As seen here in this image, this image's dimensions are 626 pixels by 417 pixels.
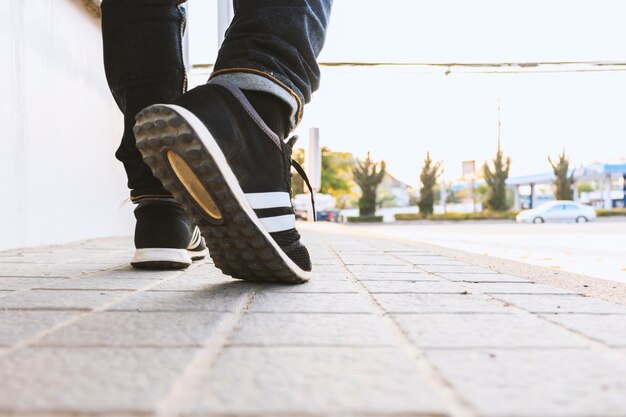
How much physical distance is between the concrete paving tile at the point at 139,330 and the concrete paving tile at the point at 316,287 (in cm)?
30

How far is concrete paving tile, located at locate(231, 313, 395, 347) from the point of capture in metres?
0.75

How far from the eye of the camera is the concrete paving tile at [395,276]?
1509 mm

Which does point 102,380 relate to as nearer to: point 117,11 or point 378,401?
point 378,401

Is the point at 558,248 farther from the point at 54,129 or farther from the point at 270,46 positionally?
the point at 270,46

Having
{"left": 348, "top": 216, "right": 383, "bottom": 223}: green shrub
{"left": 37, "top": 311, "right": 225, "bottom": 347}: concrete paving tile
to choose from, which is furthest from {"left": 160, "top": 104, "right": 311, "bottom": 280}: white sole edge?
{"left": 348, "top": 216, "right": 383, "bottom": 223}: green shrub

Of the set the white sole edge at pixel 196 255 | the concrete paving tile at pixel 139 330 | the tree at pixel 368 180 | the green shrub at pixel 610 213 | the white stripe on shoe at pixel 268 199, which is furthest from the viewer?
the tree at pixel 368 180

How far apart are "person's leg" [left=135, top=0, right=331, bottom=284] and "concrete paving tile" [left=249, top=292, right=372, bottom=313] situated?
0.27ft

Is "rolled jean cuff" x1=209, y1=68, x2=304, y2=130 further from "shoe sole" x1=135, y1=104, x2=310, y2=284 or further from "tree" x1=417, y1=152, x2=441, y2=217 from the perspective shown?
"tree" x1=417, y1=152, x2=441, y2=217

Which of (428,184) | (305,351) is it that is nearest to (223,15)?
(305,351)

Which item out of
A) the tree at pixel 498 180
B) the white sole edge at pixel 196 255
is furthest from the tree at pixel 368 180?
the white sole edge at pixel 196 255

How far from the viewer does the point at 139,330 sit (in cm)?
80

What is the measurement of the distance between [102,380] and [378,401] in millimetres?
301

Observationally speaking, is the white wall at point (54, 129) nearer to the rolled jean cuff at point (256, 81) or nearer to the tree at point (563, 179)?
the rolled jean cuff at point (256, 81)

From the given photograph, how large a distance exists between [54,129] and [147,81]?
210 centimetres
